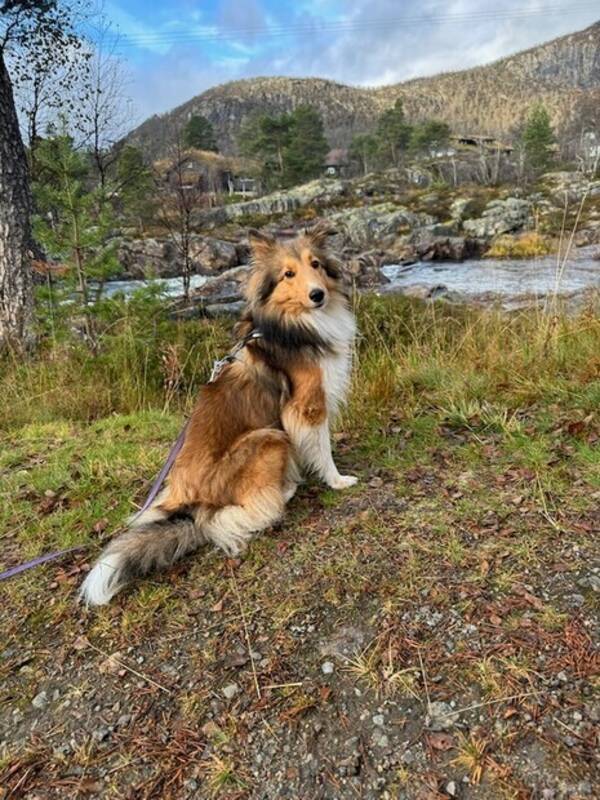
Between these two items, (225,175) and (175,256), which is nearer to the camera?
(175,256)

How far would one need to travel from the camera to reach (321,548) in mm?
2607

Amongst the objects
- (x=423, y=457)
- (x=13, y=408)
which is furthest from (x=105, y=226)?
(x=423, y=457)

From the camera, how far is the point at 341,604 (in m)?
2.20

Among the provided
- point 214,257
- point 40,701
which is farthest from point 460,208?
point 40,701

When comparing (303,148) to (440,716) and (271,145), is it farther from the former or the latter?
(440,716)

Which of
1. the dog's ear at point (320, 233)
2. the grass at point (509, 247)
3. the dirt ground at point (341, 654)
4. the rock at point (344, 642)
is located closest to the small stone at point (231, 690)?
the dirt ground at point (341, 654)

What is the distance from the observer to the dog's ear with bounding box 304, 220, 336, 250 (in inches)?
138

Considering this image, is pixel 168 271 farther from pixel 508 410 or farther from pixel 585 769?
pixel 585 769

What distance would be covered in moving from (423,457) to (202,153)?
70.8 meters

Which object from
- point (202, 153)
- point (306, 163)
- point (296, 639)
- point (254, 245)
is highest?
point (202, 153)

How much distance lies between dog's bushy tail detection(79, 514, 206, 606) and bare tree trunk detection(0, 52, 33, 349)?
4997 mm

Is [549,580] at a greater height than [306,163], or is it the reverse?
[306,163]

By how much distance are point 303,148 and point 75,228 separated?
58.5 m

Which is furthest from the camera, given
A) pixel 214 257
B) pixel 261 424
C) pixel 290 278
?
pixel 214 257
